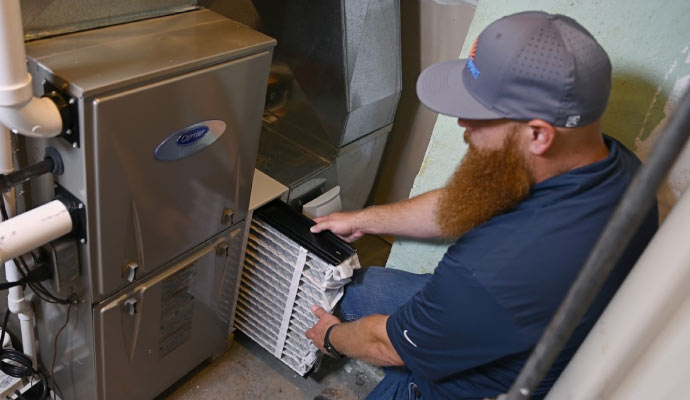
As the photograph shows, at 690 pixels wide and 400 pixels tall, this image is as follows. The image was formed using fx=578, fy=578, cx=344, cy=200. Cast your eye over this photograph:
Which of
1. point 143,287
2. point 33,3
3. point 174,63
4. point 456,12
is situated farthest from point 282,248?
point 456,12

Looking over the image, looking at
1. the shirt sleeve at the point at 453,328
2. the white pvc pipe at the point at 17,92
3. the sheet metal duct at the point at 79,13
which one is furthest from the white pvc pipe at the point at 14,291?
the shirt sleeve at the point at 453,328

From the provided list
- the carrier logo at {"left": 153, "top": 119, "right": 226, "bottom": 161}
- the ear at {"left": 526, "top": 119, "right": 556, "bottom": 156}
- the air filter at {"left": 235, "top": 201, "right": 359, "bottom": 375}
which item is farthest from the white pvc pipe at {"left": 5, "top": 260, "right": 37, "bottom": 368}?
the ear at {"left": 526, "top": 119, "right": 556, "bottom": 156}

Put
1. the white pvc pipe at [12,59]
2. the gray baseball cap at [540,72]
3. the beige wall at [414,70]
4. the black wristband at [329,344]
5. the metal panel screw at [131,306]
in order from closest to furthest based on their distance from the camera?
1. the white pvc pipe at [12,59]
2. the gray baseball cap at [540,72]
3. the metal panel screw at [131,306]
4. the black wristband at [329,344]
5. the beige wall at [414,70]

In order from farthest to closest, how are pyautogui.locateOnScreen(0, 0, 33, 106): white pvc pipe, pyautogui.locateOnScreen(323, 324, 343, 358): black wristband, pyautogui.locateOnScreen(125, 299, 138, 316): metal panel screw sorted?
pyautogui.locateOnScreen(323, 324, 343, 358): black wristband → pyautogui.locateOnScreen(125, 299, 138, 316): metal panel screw → pyautogui.locateOnScreen(0, 0, 33, 106): white pvc pipe

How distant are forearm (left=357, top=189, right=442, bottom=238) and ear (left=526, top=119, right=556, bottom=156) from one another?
17.1 inches

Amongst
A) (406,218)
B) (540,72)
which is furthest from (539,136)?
(406,218)

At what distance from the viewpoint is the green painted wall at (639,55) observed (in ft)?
3.65

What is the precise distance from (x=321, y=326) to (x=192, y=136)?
641 mm

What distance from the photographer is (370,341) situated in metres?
1.36

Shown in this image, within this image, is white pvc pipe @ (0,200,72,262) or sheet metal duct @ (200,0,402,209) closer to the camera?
white pvc pipe @ (0,200,72,262)

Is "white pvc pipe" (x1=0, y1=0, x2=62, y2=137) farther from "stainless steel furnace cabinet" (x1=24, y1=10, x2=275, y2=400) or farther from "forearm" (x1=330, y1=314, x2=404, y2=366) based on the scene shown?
"forearm" (x1=330, y1=314, x2=404, y2=366)

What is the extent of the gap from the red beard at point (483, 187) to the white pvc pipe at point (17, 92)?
2.46 feet

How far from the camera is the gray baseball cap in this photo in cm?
100

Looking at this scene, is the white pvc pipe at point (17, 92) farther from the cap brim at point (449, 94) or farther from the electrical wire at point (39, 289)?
the cap brim at point (449, 94)
